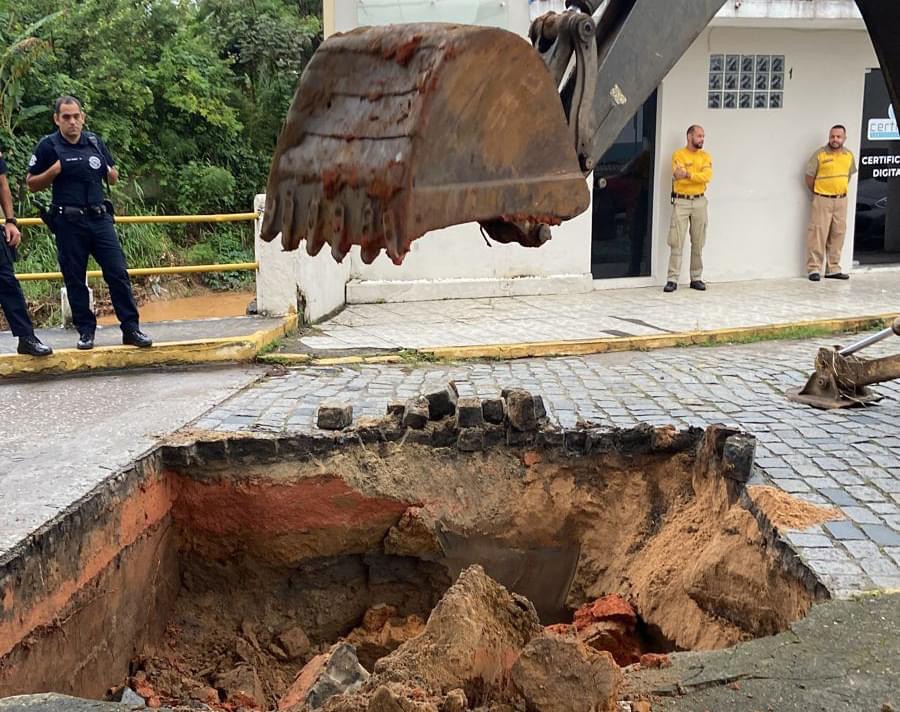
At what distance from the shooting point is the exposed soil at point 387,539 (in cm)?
489

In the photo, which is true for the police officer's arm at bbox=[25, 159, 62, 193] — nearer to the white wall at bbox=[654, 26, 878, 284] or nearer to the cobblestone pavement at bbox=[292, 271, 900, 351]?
the cobblestone pavement at bbox=[292, 271, 900, 351]

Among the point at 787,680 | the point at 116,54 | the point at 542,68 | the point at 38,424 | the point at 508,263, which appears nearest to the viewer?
the point at 542,68

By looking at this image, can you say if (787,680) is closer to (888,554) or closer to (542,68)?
(888,554)

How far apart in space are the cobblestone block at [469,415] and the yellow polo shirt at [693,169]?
6.33 metres

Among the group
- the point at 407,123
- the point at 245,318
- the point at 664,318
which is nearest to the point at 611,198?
the point at 664,318

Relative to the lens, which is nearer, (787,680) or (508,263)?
(787,680)

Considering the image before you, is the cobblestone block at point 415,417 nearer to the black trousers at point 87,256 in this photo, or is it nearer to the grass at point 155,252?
the black trousers at point 87,256

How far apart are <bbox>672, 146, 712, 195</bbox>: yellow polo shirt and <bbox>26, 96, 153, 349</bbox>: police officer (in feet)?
21.2

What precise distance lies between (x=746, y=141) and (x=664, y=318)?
3.40m

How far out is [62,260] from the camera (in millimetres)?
6711

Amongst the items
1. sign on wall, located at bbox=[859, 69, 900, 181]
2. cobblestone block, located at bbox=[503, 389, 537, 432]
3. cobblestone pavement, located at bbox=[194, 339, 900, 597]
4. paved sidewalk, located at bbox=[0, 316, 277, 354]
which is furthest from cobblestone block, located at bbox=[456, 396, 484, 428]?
sign on wall, located at bbox=[859, 69, 900, 181]

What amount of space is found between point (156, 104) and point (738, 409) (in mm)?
11437

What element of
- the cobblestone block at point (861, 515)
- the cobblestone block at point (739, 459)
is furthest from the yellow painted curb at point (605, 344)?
A: the cobblestone block at point (861, 515)

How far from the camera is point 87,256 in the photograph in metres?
6.76
